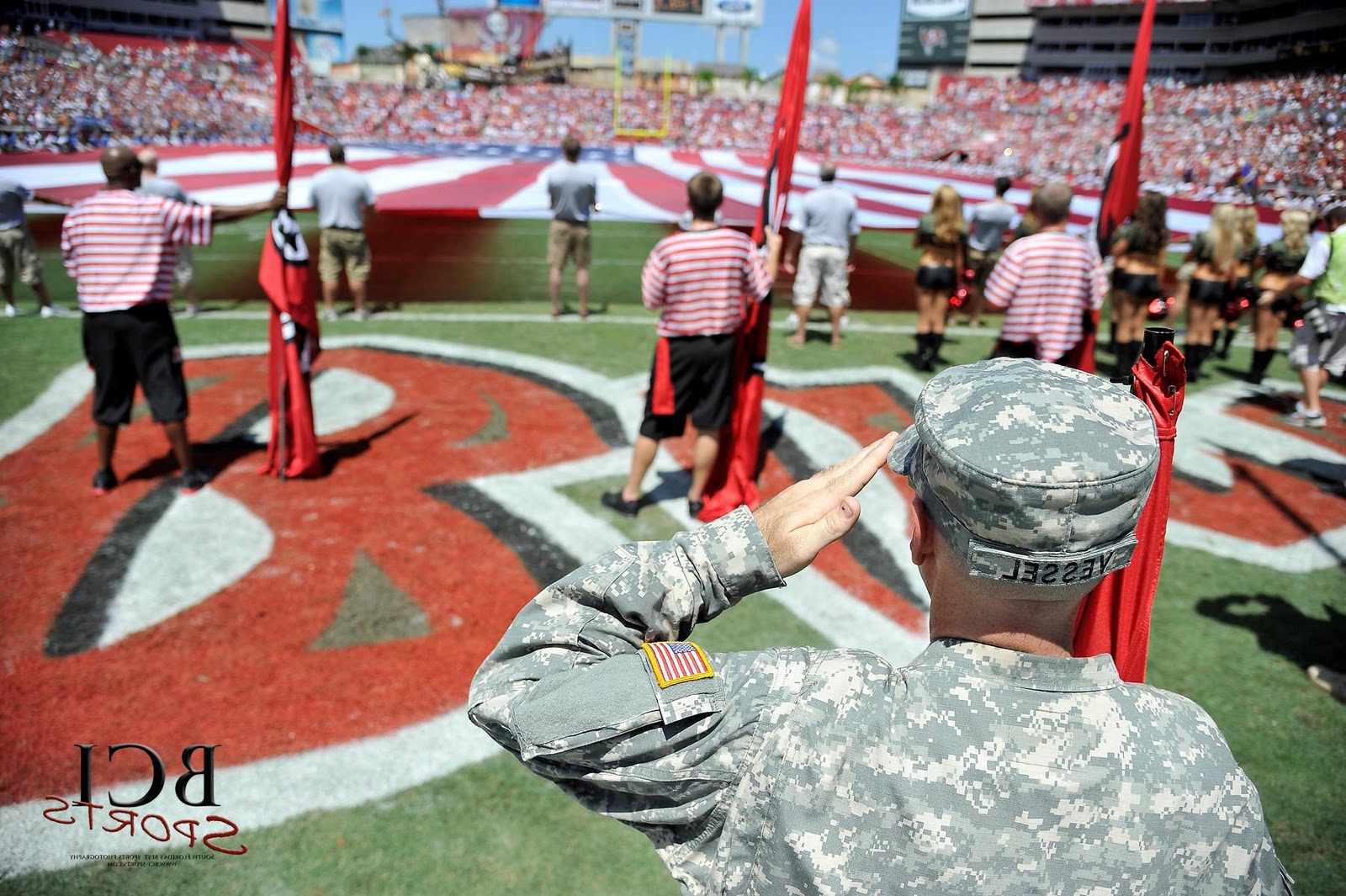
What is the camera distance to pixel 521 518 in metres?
4.86

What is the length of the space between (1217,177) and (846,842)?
3884 cm

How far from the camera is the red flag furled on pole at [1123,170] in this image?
4.94 meters

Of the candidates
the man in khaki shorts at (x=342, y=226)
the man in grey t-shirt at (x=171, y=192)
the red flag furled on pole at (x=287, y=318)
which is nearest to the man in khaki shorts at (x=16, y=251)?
the man in grey t-shirt at (x=171, y=192)

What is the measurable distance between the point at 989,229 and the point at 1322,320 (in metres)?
3.30

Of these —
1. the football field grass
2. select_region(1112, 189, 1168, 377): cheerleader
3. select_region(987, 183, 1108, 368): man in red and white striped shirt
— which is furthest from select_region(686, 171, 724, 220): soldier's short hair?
select_region(1112, 189, 1168, 377): cheerleader

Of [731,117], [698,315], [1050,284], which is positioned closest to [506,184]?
[698,315]

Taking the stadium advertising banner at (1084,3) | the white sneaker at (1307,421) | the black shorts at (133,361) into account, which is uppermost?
the stadium advertising banner at (1084,3)

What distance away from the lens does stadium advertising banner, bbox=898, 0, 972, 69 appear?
72.9 meters

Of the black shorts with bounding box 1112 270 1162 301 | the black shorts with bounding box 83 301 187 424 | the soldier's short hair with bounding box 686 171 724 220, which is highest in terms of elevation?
the soldier's short hair with bounding box 686 171 724 220

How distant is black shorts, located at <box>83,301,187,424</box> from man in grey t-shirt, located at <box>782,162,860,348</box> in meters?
5.70

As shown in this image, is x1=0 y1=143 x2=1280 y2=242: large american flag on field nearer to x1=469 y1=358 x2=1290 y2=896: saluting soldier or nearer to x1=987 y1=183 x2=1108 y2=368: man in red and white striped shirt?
x1=987 y1=183 x2=1108 y2=368: man in red and white striped shirt

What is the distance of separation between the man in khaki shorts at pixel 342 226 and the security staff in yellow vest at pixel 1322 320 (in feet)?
29.1

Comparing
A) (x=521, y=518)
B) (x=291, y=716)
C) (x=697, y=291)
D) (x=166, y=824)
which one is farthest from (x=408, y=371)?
(x=166, y=824)

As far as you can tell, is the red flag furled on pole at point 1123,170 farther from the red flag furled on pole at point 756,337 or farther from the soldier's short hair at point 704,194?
the soldier's short hair at point 704,194
